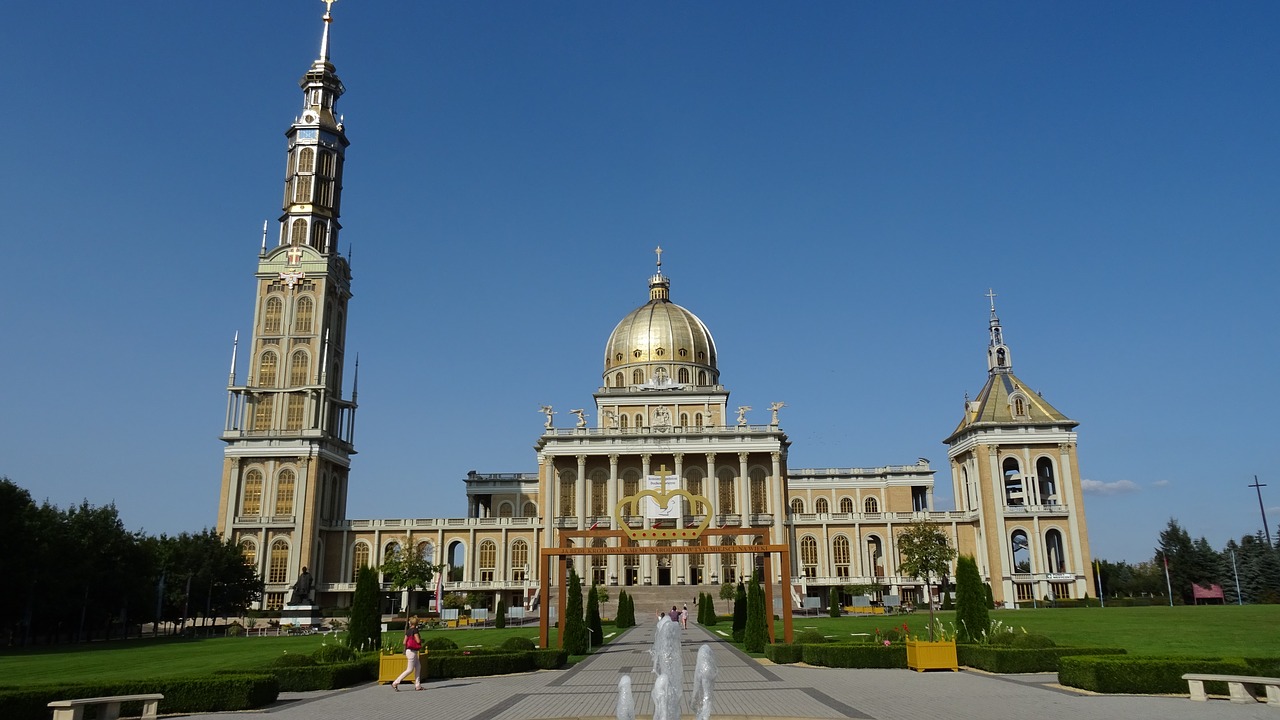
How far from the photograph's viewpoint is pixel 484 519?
81250 millimetres

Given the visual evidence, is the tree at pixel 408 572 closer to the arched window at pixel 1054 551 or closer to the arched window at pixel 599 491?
the arched window at pixel 599 491

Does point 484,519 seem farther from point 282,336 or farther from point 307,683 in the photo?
point 307,683

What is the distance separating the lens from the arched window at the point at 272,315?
7862 cm

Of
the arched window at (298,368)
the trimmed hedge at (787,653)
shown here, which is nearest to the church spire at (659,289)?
the arched window at (298,368)

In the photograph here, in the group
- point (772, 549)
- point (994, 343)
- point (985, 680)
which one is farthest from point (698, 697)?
point (994, 343)

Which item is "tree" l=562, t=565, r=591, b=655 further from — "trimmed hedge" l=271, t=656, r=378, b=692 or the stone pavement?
"trimmed hedge" l=271, t=656, r=378, b=692

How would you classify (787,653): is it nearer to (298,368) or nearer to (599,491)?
(599,491)

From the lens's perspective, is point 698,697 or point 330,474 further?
point 330,474

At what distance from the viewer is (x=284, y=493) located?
75.0m

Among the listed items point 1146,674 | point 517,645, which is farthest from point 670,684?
point 517,645

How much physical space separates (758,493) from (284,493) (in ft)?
134

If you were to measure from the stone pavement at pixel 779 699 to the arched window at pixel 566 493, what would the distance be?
53.7 m

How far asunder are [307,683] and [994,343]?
74403 mm

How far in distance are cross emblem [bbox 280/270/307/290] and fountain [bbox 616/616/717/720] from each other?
71676 millimetres
